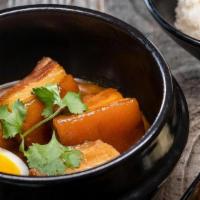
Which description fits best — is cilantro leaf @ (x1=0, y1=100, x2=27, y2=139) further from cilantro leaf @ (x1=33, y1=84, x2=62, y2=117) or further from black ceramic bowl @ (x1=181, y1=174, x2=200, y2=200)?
black ceramic bowl @ (x1=181, y1=174, x2=200, y2=200)

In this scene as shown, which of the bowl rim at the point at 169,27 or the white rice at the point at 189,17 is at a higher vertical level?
the bowl rim at the point at 169,27

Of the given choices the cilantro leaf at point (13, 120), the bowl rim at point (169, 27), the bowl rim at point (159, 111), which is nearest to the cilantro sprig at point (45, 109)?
the cilantro leaf at point (13, 120)

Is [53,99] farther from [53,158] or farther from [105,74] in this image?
[105,74]

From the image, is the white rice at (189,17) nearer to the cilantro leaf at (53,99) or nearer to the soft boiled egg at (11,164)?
the cilantro leaf at (53,99)

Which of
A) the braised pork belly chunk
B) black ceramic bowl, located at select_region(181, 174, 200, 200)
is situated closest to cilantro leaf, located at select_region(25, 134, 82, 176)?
the braised pork belly chunk

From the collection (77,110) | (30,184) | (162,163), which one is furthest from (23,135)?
(162,163)

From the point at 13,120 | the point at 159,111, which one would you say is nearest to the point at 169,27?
the point at 159,111

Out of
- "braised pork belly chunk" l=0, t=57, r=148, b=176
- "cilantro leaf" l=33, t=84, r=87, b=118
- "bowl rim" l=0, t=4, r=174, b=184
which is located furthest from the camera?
"cilantro leaf" l=33, t=84, r=87, b=118

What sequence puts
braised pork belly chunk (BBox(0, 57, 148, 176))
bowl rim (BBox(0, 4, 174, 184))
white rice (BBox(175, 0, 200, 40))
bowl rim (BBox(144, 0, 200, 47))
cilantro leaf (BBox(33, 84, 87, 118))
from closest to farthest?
bowl rim (BBox(0, 4, 174, 184))
braised pork belly chunk (BBox(0, 57, 148, 176))
cilantro leaf (BBox(33, 84, 87, 118))
bowl rim (BBox(144, 0, 200, 47))
white rice (BBox(175, 0, 200, 40))
